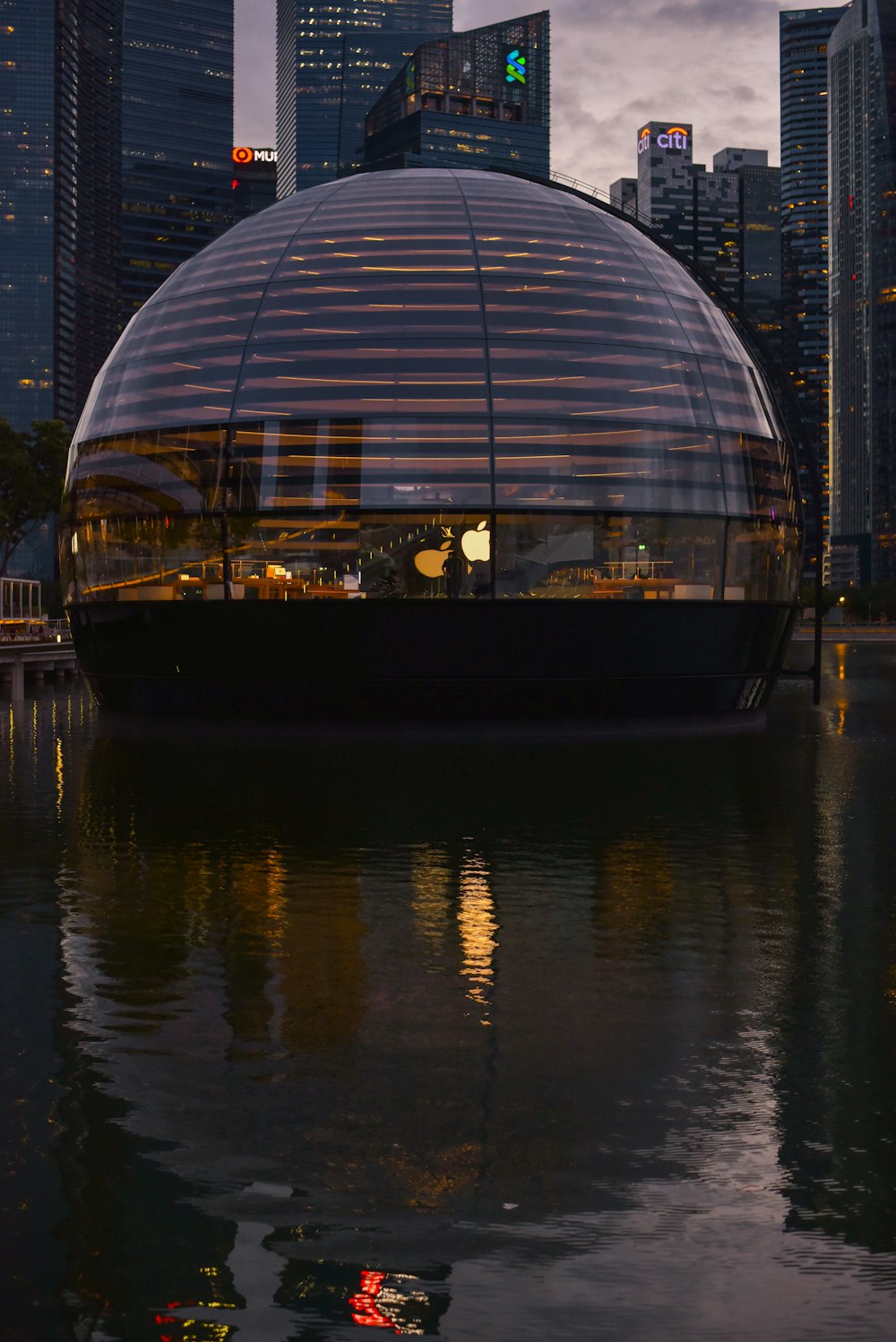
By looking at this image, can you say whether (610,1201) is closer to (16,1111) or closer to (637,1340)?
(637,1340)

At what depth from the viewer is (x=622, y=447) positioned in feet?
111

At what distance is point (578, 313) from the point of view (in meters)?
34.8

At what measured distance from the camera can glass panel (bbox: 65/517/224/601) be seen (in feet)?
112

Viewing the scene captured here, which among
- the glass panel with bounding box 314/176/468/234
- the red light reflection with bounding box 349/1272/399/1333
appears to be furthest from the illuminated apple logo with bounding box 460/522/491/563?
the red light reflection with bounding box 349/1272/399/1333

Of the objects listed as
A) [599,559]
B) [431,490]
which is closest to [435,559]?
[431,490]

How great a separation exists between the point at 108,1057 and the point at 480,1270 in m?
3.27

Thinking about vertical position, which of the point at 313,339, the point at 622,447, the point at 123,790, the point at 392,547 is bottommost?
the point at 123,790

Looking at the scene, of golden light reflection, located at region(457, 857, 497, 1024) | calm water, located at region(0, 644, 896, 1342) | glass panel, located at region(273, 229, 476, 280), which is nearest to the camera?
calm water, located at region(0, 644, 896, 1342)

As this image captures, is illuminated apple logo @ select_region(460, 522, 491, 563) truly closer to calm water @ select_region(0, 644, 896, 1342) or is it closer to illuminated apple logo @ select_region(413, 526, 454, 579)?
illuminated apple logo @ select_region(413, 526, 454, 579)

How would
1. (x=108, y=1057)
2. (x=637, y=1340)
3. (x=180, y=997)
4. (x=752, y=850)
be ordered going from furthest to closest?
(x=752, y=850), (x=180, y=997), (x=108, y=1057), (x=637, y=1340)

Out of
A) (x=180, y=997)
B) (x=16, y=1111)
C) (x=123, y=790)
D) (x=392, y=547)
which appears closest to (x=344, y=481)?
(x=392, y=547)

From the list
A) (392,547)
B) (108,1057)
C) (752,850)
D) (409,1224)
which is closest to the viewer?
(409,1224)

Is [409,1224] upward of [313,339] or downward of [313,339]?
downward

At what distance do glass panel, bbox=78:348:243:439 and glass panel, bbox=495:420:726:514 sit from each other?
6.16 metres
